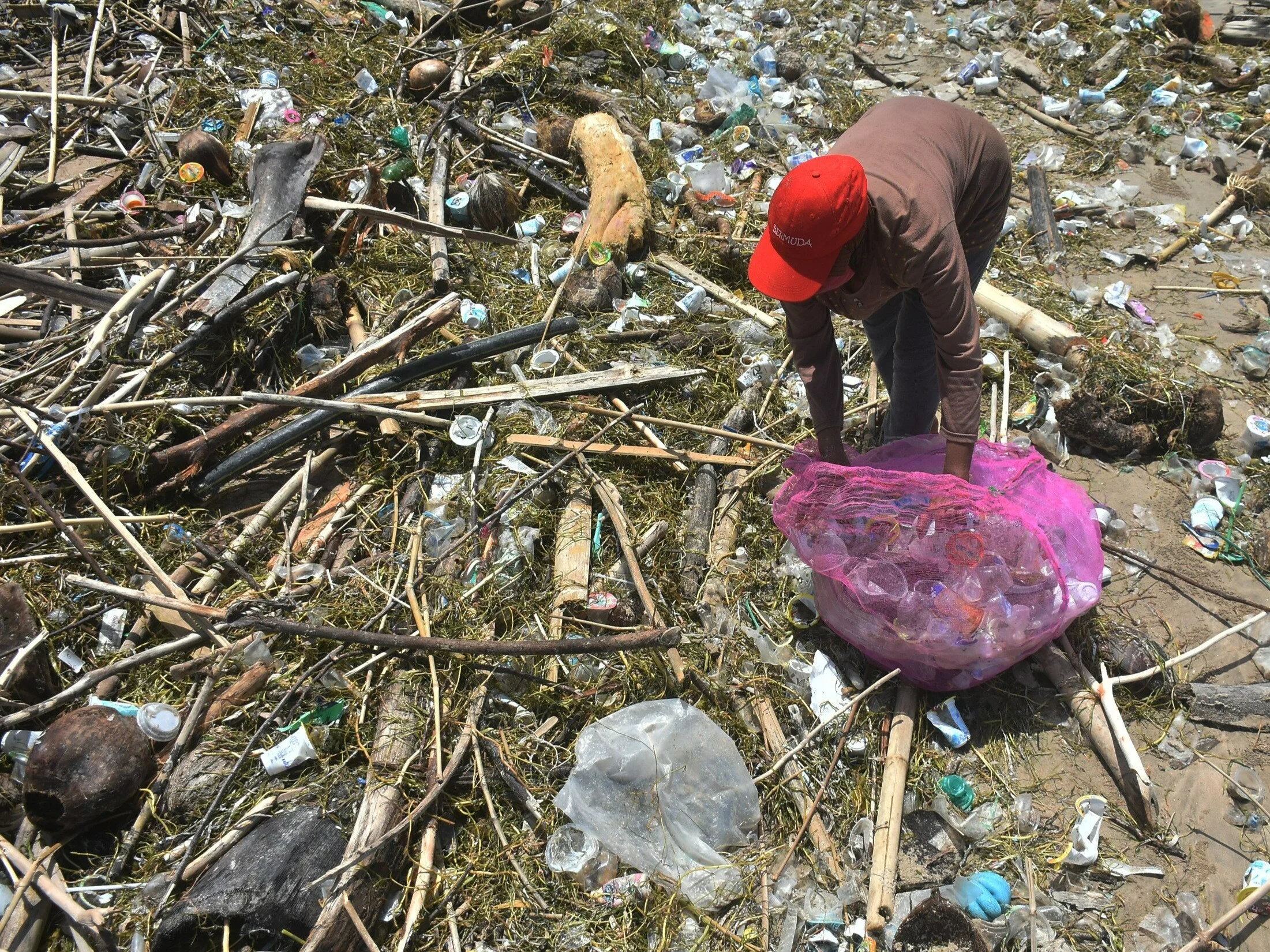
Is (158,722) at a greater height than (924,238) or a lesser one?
lesser

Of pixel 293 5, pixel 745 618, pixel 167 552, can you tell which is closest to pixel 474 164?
pixel 293 5

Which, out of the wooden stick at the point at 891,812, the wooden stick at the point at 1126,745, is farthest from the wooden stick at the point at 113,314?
the wooden stick at the point at 1126,745

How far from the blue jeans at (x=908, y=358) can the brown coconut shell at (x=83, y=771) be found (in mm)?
3044

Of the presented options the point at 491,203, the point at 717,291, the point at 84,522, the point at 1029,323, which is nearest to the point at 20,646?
the point at 84,522

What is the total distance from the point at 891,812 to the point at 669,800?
0.74 m

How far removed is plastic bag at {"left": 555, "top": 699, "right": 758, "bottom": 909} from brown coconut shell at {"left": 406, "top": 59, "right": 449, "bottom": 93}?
488cm

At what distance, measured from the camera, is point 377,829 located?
2.47 m

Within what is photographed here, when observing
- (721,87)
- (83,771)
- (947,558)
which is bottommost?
(83,771)

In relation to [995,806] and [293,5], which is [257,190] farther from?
[995,806]

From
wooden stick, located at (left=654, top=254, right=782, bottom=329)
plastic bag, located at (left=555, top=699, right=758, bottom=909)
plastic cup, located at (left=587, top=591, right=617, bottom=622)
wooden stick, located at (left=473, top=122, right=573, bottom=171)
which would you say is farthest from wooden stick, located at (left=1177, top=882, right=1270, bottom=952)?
wooden stick, located at (left=473, top=122, right=573, bottom=171)

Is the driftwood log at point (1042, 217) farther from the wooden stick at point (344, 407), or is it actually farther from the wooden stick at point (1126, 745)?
the wooden stick at point (344, 407)

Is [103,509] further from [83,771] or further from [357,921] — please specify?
[357,921]

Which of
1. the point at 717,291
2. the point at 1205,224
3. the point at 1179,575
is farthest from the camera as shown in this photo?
the point at 1205,224

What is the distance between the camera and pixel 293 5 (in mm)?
6105
